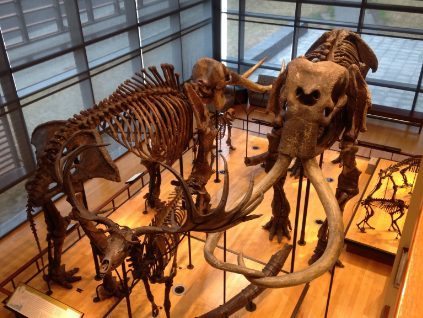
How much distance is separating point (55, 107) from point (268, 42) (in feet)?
19.7

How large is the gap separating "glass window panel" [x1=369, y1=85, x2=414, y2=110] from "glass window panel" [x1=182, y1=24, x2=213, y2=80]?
4297mm

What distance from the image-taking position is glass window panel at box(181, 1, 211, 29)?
412 inches

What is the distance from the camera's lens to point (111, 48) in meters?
8.57

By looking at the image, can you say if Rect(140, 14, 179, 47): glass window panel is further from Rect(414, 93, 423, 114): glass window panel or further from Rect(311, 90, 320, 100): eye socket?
Rect(311, 90, 320, 100): eye socket

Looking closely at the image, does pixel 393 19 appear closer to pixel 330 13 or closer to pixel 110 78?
pixel 330 13

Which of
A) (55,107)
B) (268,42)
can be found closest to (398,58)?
(268,42)

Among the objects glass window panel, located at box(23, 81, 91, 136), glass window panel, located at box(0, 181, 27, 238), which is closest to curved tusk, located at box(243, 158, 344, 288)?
glass window panel, located at box(23, 81, 91, 136)

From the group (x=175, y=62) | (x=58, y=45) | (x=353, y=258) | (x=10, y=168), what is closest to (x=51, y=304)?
(x=10, y=168)

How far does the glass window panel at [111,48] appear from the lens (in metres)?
8.17

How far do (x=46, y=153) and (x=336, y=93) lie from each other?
2844mm

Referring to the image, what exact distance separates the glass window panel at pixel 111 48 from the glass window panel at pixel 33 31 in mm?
620

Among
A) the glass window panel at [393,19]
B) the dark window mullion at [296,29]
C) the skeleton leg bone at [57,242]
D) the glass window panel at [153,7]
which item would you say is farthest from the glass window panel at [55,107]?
the glass window panel at [393,19]

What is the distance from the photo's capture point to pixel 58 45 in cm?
743

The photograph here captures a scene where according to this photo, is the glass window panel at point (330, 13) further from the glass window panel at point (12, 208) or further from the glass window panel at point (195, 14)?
the glass window panel at point (12, 208)
